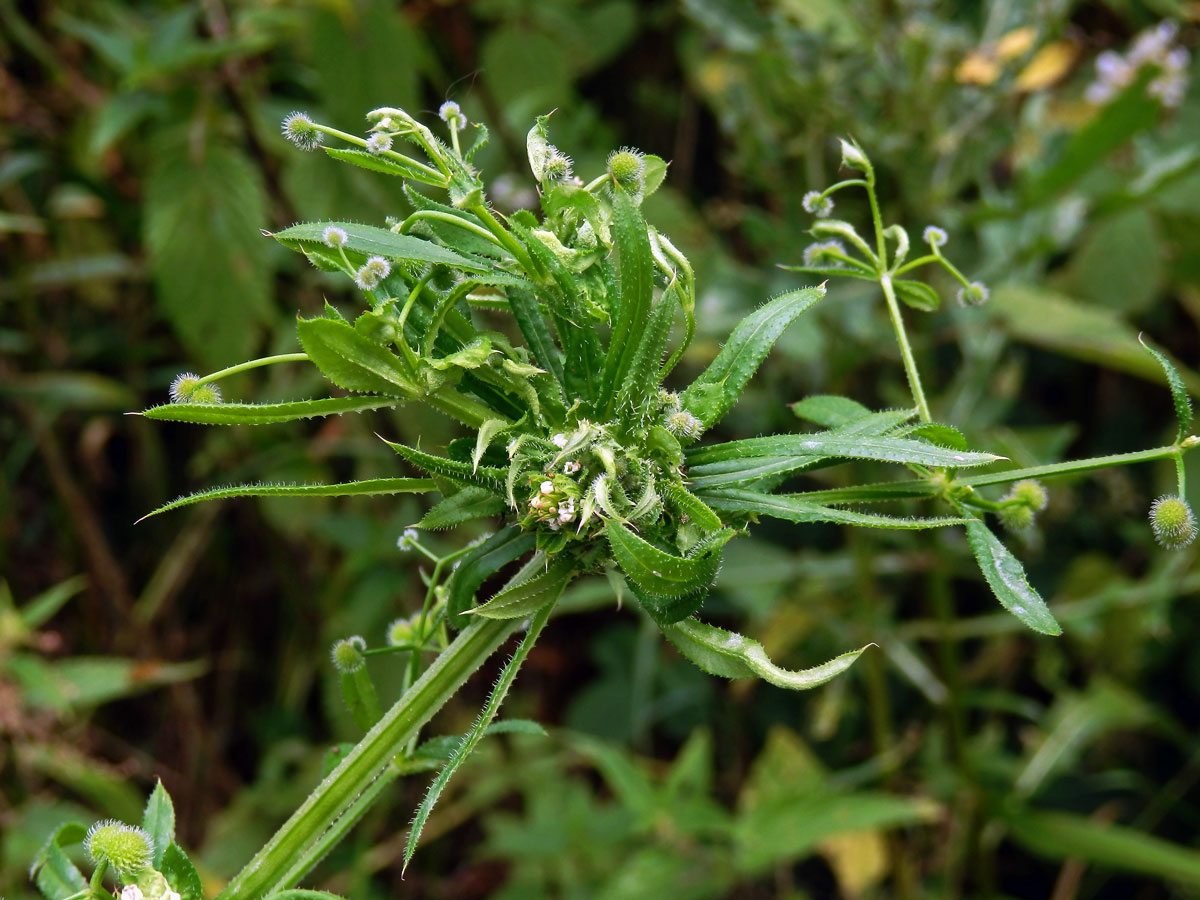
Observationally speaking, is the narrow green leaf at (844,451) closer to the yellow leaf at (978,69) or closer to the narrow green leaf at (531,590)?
the narrow green leaf at (531,590)

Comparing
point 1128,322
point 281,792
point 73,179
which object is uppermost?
point 73,179

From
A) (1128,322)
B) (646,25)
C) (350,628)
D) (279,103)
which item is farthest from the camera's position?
(646,25)

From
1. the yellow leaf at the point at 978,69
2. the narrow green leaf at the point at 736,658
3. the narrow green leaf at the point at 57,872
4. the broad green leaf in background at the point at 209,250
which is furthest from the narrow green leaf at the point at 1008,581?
the broad green leaf in background at the point at 209,250

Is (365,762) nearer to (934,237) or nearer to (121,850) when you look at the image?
(121,850)

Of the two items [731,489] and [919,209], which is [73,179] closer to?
[919,209]

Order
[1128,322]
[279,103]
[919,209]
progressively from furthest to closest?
[1128,322]
[279,103]
[919,209]

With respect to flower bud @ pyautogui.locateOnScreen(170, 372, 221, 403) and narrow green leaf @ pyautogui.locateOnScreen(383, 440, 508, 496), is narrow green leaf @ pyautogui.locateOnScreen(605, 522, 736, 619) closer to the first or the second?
narrow green leaf @ pyautogui.locateOnScreen(383, 440, 508, 496)

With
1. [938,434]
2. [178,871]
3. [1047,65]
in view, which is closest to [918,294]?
[938,434]

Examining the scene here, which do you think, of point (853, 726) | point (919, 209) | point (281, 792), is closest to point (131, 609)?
point (281, 792)
